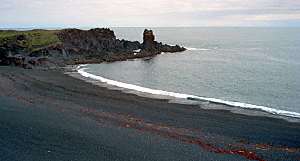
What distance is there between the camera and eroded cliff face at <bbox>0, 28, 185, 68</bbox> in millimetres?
80250

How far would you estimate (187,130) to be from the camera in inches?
1207

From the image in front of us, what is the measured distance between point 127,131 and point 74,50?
229 feet

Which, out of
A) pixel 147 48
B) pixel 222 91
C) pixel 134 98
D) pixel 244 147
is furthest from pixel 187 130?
pixel 147 48

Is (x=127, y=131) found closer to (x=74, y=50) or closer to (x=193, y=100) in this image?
(x=193, y=100)

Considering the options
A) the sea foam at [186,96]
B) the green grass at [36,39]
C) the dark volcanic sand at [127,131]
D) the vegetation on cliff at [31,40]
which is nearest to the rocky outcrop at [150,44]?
the green grass at [36,39]

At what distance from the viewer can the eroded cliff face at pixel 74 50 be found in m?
80.2

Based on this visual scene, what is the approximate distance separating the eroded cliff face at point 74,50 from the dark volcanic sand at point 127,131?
35.3 metres

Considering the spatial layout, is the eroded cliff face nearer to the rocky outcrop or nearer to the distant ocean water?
the rocky outcrop

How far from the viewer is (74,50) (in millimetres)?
94812

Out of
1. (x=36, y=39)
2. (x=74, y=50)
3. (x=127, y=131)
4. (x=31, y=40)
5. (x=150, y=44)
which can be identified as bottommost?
(x=127, y=131)

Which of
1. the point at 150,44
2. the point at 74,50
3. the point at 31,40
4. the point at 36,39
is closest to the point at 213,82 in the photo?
the point at 74,50

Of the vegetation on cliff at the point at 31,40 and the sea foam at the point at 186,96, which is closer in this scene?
the sea foam at the point at 186,96

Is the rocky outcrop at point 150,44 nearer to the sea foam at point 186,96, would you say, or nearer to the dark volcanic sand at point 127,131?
the sea foam at point 186,96

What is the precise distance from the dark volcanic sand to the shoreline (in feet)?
7.12
